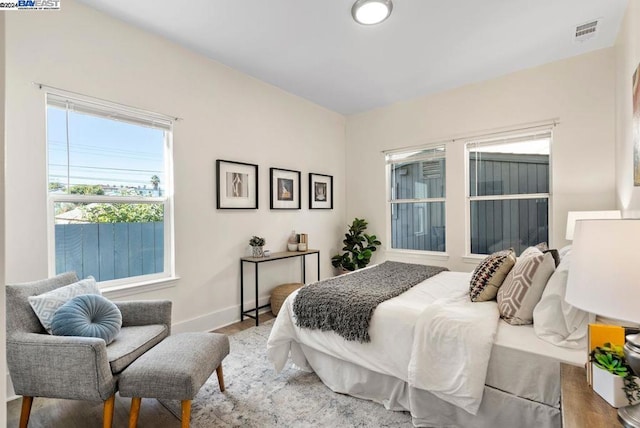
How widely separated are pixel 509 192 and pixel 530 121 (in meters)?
0.81

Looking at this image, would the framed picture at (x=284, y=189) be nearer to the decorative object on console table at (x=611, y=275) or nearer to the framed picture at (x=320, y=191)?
the framed picture at (x=320, y=191)

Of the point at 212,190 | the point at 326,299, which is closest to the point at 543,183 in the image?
the point at 326,299

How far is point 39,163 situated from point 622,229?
309cm

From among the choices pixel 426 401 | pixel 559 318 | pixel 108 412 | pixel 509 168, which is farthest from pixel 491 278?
pixel 108 412

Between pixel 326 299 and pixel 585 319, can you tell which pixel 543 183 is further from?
pixel 326 299

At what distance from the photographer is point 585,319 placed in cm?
148

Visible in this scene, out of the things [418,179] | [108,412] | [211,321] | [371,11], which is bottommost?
[211,321]

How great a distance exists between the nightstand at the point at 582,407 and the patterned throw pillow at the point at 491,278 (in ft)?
2.69

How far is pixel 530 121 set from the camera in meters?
3.40

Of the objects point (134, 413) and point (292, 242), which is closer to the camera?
point (134, 413)

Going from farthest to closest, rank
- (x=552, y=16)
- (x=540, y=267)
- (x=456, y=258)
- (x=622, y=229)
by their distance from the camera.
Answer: (x=456, y=258), (x=552, y=16), (x=540, y=267), (x=622, y=229)

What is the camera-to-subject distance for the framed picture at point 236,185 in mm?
3271

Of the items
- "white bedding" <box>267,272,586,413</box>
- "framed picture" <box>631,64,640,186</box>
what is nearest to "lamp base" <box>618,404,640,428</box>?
"white bedding" <box>267,272,586,413</box>

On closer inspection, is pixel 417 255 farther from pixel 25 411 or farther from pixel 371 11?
pixel 25 411
